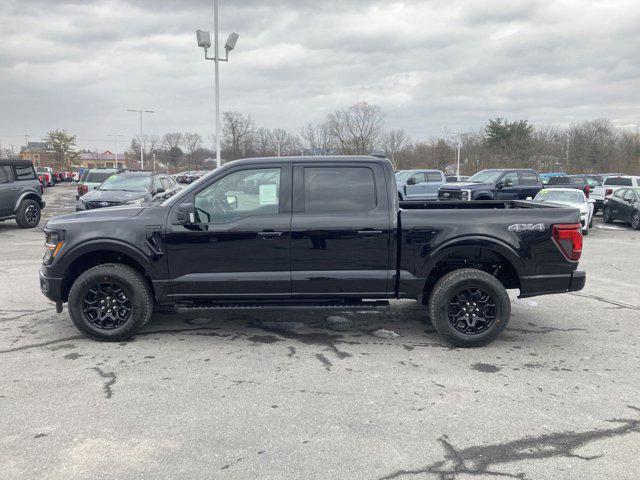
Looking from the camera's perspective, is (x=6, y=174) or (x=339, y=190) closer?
(x=339, y=190)

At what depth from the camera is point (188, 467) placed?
10.0 ft

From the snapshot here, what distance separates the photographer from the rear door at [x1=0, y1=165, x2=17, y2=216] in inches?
559

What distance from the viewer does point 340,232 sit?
5043 millimetres

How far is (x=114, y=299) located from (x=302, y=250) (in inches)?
78.1

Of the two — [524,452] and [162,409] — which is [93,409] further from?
[524,452]

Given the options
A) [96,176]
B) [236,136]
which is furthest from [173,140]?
[96,176]

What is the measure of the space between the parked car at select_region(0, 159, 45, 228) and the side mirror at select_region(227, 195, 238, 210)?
1196cm

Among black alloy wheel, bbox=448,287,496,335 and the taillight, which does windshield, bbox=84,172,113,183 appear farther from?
the taillight

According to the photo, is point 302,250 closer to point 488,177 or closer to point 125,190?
point 125,190

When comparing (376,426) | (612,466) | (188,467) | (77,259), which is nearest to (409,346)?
(376,426)

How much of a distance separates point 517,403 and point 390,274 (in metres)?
1.71

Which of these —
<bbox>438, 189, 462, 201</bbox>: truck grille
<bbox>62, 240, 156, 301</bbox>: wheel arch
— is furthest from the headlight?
<bbox>438, 189, 462, 201</bbox>: truck grille

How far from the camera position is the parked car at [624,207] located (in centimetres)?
1761

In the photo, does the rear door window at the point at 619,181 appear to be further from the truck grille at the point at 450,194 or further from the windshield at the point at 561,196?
the truck grille at the point at 450,194
